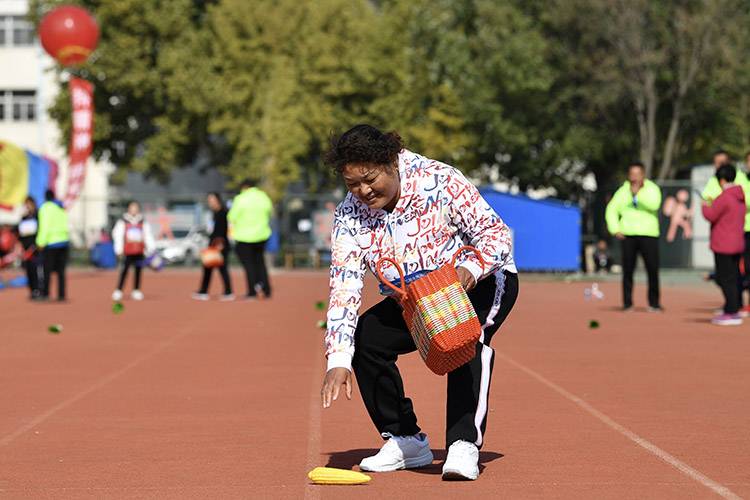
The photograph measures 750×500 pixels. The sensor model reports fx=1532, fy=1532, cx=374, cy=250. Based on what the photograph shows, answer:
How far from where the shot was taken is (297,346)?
1533 cm

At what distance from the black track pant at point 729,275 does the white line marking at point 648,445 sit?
5.69 m

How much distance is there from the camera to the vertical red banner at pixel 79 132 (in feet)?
134

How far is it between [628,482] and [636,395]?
380 centimetres

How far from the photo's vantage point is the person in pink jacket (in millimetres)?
17016

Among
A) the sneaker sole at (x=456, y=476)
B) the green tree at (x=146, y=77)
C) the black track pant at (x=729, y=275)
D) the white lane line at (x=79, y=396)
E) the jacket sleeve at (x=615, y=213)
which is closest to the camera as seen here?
the sneaker sole at (x=456, y=476)

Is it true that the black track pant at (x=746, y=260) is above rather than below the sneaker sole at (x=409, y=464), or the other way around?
above

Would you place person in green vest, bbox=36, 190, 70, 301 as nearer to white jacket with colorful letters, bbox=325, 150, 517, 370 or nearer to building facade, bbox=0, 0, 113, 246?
white jacket with colorful letters, bbox=325, 150, 517, 370

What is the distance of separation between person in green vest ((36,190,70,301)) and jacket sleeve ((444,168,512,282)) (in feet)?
62.2

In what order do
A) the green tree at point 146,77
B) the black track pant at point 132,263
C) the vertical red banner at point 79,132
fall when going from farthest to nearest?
1. the green tree at point 146,77
2. the vertical red banner at point 79,132
3. the black track pant at point 132,263

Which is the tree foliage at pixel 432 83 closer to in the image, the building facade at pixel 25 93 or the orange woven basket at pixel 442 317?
the building facade at pixel 25 93

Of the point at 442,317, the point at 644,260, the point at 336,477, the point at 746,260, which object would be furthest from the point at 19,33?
the point at 442,317

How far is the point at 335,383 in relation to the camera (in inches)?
255

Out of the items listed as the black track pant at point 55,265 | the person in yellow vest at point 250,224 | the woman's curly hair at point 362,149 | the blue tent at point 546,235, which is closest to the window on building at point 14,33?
the blue tent at point 546,235

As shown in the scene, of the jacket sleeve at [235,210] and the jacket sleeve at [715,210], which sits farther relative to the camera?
the jacket sleeve at [235,210]
